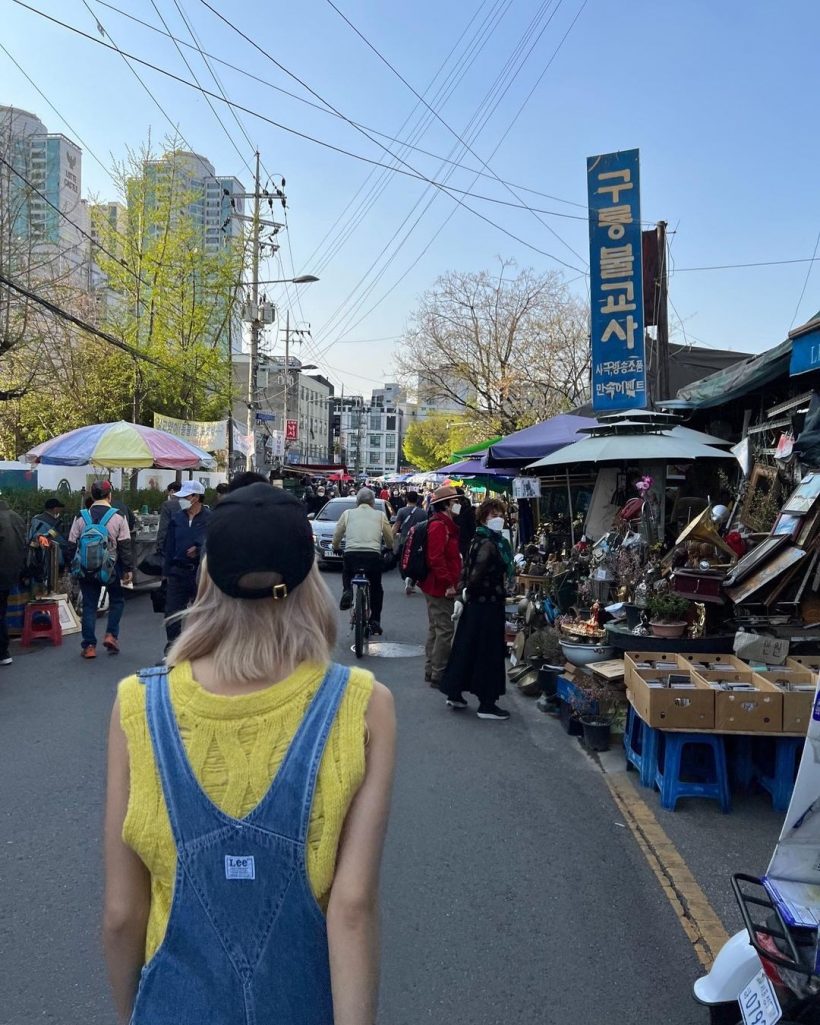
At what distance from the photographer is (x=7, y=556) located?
305 inches

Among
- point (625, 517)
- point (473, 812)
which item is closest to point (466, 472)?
point (625, 517)

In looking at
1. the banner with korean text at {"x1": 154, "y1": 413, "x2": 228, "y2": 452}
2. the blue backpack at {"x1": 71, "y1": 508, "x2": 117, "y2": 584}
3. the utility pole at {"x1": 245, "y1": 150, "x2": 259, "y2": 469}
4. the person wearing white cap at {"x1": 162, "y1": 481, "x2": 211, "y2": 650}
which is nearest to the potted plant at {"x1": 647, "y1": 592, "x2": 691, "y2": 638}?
the person wearing white cap at {"x1": 162, "y1": 481, "x2": 211, "y2": 650}

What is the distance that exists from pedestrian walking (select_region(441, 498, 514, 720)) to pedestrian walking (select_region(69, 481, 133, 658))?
157 inches

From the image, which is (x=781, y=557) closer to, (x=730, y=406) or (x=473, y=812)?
(x=473, y=812)

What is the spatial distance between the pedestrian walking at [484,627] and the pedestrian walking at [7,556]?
14.8 ft

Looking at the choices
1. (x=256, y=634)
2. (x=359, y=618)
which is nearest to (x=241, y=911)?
(x=256, y=634)

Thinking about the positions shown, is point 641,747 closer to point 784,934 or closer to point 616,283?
point 784,934

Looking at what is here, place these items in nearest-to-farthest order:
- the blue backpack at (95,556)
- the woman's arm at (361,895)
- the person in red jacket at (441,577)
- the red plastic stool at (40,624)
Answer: the woman's arm at (361,895), the person in red jacket at (441,577), the blue backpack at (95,556), the red plastic stool at (40,624)

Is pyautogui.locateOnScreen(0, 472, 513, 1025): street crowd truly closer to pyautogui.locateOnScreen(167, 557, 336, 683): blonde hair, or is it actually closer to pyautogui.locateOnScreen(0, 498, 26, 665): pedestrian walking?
pyautogui.locateOnScreen(167, 557, 336, 683): blonde hair

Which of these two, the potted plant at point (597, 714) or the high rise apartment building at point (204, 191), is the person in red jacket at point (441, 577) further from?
the high rise apartment building at point (204, 191)

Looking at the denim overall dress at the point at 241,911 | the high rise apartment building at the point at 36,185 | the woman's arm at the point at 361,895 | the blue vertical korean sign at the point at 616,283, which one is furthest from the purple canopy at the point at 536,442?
the denim overall dress at the point at 241,911

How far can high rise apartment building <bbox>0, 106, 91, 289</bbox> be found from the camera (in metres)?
14.7

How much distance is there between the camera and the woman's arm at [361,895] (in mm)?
1275

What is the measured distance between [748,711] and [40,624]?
25.6 ft
